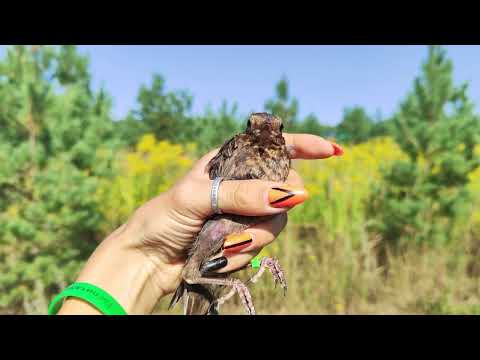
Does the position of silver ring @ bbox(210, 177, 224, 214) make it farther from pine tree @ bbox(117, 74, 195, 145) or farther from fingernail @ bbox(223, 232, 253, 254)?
pine tree @ bbox(117, 74, 195, 145)

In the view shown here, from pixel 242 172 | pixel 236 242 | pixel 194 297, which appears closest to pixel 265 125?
pixel 242 172

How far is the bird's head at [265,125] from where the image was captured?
197 cm

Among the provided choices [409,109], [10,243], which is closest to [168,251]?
[10,243]

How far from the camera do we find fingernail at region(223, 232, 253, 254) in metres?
1.98

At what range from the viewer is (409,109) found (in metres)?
6.07

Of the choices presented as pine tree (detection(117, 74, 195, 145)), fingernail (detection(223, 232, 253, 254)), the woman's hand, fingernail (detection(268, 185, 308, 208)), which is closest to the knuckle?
the woman's hand

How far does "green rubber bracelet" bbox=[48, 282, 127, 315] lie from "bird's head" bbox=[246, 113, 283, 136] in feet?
3.47

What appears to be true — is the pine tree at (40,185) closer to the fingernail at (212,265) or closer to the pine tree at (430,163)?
the fingernail at (212,265)

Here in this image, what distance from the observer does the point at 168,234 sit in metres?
2.19

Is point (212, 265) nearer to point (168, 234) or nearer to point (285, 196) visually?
point (168, 234)

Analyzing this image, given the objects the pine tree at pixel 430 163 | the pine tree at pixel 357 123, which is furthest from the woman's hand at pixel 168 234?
the pine tree at pixel 357 123

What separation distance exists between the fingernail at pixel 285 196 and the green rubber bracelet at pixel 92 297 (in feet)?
2.93

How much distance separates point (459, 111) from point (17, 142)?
20.0ft

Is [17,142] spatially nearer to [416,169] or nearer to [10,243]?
[10,243]
